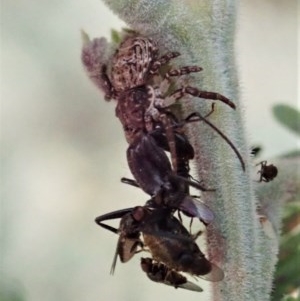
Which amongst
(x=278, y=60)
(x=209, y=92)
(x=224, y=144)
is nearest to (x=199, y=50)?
(x=209, y=92)

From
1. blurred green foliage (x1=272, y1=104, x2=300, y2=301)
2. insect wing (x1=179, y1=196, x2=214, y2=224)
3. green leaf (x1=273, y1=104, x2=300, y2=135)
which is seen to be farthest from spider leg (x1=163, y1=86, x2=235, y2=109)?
green leaf (x1=273, y1=104, x2=300, y2=135)

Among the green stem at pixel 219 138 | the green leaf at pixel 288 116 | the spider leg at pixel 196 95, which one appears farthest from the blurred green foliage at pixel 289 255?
the spider leg at pixel 196 95

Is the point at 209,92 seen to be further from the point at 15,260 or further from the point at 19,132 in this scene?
the point at 19,132

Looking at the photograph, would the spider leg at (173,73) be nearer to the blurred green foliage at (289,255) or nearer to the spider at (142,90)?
the spider at (142,90)

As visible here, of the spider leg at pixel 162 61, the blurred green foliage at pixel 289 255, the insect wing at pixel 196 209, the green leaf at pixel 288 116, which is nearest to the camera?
the insect wing at pixel 196 209

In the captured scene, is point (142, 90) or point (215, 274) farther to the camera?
point (142, 90)

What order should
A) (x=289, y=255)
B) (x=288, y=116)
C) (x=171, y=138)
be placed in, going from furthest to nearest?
(x=288, y=116)
(x=289, y=255)
(x=171, y=138)

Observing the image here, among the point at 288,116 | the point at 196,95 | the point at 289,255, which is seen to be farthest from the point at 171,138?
the point at 288,116

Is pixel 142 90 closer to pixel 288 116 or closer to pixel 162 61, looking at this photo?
pixel 162 61
